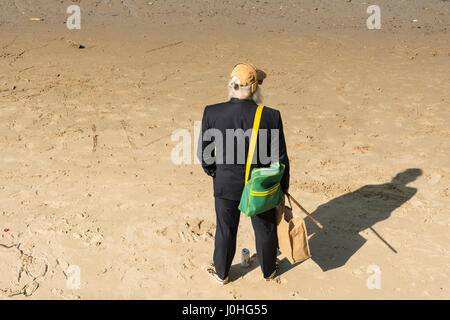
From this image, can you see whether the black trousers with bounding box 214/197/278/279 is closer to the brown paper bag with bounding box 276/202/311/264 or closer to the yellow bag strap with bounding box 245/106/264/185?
the brown paper bag with bounding box 276/202/311/264

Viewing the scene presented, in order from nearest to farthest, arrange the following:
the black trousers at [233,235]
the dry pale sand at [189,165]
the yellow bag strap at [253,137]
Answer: the yellow bag strap at [253,137]
the black trousers at [233,235]
the dry pale sand at [189,165]

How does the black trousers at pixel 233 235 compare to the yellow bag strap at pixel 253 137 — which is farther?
the black trousers at pixel 233 235

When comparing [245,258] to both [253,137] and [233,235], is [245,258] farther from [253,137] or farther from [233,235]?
[253,137]

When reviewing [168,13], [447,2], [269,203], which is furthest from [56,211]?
[447,2]

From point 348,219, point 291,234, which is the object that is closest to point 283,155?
point 291,234

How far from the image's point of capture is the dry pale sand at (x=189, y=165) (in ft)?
12.6

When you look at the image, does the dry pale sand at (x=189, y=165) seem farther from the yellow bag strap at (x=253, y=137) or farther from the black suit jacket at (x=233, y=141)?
the yellow bag strap at (x=253, y=137)

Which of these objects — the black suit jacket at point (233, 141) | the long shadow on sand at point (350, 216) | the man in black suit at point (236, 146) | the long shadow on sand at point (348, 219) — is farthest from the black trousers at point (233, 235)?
the long shadow on sand at point (350, 216)

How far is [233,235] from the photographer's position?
3.51 meters

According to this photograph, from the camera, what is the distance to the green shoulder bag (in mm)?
3037

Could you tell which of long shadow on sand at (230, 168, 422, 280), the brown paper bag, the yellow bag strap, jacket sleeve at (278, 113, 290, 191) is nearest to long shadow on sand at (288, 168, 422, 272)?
long shadow on sand at (230, 168, 422, 280)

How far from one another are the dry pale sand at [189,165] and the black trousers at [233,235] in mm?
221

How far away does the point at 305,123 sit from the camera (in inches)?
265

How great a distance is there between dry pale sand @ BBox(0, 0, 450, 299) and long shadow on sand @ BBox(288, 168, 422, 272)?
0.02m
